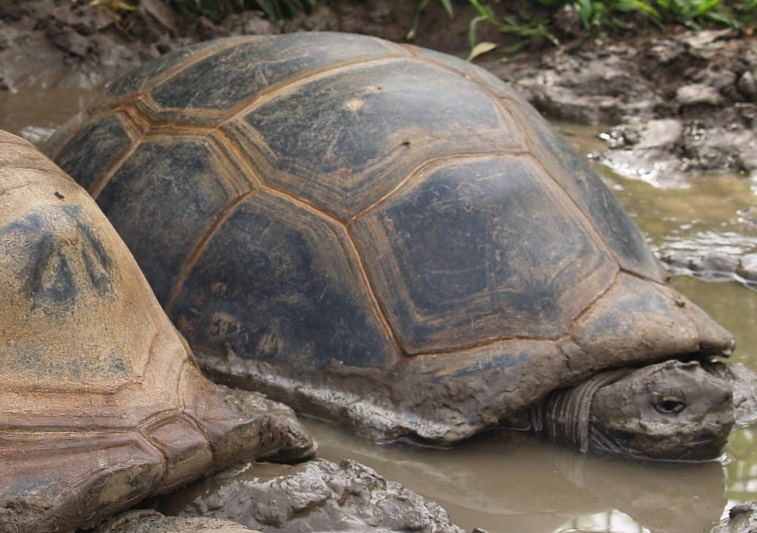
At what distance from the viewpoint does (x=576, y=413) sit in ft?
9.43

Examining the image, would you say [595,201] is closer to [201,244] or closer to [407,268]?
[407,268]

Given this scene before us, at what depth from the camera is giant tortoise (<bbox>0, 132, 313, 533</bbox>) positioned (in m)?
1.89

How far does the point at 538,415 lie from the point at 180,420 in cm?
123

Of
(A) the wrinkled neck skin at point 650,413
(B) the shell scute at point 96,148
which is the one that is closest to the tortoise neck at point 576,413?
(A) the wrinkled neck skin at point 650,413

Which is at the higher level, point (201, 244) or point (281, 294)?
point (201, 244)

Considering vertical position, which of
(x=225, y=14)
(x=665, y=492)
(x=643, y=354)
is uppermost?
(x=225, y=14)

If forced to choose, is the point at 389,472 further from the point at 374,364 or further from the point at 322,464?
the point at 322,464

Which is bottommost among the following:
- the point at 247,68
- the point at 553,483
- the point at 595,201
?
the point at 553,483

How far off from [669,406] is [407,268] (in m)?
0.82

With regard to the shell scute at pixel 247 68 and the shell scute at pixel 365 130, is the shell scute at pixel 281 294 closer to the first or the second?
the shell scute at pixel 365 130

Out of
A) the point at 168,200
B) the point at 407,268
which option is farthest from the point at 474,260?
the point at 168,200

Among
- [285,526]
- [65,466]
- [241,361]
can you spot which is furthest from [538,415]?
[65,466]

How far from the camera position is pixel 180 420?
2117 mm

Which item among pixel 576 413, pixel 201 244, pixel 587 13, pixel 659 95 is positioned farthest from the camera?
pixel 587 13
